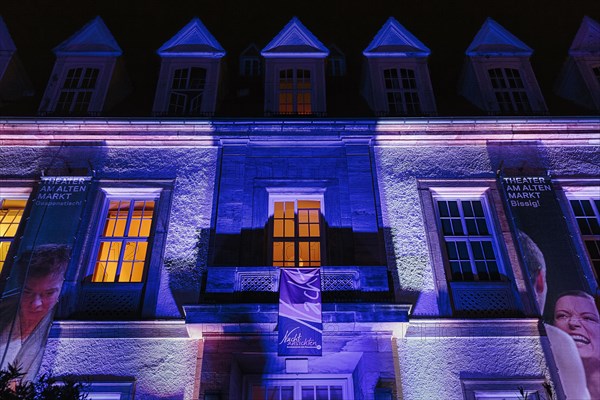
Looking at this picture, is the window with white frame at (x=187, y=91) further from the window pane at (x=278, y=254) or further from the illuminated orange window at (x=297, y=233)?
the window pane at (x=278, y=254)

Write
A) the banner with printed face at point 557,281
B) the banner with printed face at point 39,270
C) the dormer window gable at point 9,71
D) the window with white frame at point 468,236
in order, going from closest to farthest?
the banner with printed face at point 557,281, the banner with printed face at point 39,270, the window with white frame at point 468,236, the dormer window gable at point 9,71

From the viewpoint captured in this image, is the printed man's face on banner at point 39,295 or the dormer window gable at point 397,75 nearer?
the printed man's face on banner at point 39,295

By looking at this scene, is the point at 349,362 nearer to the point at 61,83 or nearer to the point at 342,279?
the point at 342,279

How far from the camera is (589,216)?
39.5ft

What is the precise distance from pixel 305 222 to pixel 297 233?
1.32 ft

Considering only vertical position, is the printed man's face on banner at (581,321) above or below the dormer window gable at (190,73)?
below

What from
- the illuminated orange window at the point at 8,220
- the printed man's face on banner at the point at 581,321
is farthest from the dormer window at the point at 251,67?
the printed man's face on banner at the point at 581,321

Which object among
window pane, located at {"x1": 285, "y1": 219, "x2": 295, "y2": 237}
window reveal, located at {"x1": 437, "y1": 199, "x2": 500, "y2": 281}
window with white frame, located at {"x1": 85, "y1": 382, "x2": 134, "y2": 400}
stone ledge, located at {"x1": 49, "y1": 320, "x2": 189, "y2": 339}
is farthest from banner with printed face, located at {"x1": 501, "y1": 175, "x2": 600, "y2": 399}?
window with white frame, located at {"x1": 85, "y1": 382, "x2": 134, "y2": 400}

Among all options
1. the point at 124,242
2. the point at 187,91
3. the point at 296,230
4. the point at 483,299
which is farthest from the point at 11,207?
the point at 483,299

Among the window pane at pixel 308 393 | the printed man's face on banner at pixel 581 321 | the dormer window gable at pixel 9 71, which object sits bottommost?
the window pane at pixel 308 393

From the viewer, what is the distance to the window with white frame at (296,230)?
11.5m

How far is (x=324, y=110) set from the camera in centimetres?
1387

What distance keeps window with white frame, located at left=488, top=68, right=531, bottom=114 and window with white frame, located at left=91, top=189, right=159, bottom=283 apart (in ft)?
34.2

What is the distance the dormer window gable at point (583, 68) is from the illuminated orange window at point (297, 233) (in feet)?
30.1
